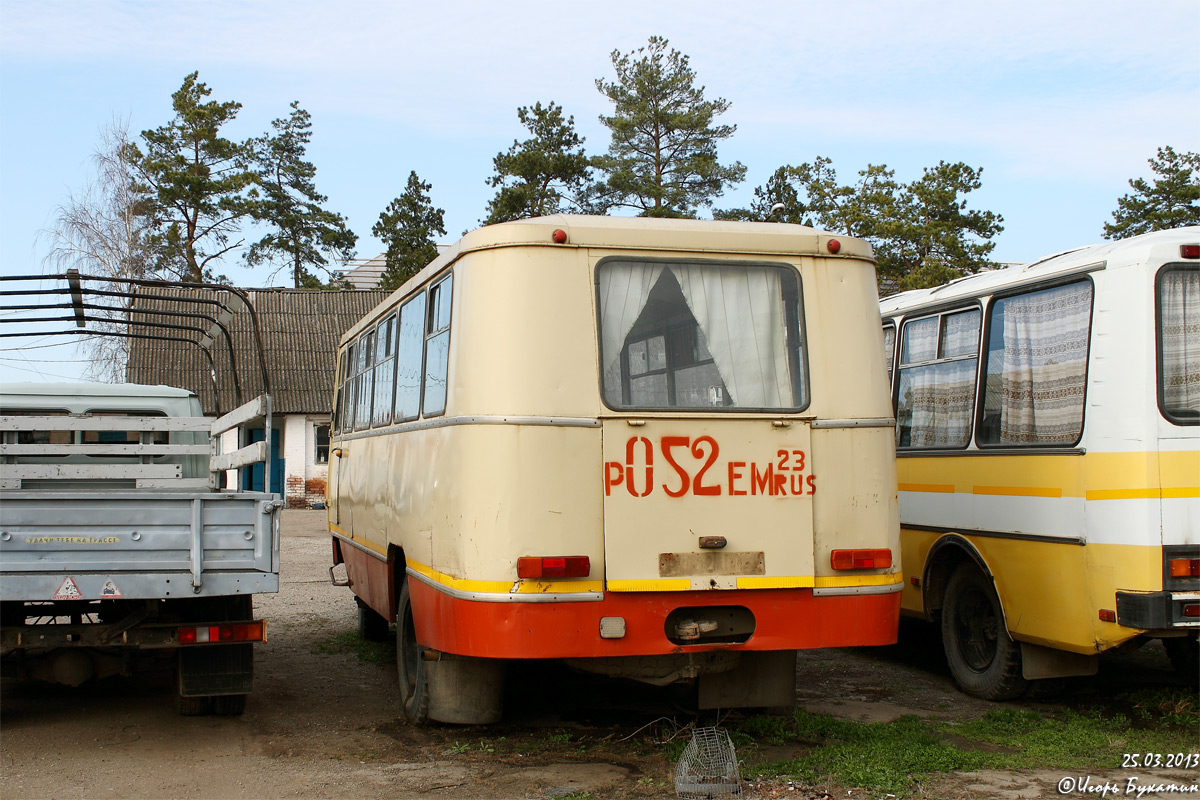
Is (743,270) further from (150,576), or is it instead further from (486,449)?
(150,576)

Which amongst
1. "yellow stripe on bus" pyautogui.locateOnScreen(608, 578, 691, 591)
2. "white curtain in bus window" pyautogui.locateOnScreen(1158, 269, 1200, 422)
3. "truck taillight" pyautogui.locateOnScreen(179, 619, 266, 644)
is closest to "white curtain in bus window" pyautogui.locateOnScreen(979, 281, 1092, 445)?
"white curtain in bus window" pyautogui.locateOnScreen(1158, 269, 1200, 422)

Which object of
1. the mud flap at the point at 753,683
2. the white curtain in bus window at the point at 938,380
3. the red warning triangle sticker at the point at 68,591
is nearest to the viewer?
the red warning triangle sticker at the point at 68,591

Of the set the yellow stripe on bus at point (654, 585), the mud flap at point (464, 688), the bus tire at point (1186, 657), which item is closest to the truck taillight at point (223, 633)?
the mud flap at point (464, 688)

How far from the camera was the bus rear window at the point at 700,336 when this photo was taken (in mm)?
6098

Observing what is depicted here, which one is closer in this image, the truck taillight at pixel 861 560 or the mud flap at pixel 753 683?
the truck taillight at pixel 861 560

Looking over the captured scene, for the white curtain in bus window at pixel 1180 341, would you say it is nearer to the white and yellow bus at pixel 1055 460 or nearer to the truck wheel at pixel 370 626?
the white and yellow bus at pixel 1055 460

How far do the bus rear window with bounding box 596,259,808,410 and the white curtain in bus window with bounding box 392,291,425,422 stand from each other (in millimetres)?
1634

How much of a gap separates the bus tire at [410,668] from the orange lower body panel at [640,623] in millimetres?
819

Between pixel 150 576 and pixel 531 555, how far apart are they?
231cm

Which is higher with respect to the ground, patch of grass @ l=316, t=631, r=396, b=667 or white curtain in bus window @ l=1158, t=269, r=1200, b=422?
white curtain in bus window @ l=1158, t=269, r=1200, b=422

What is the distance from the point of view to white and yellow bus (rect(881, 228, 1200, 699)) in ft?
21.0

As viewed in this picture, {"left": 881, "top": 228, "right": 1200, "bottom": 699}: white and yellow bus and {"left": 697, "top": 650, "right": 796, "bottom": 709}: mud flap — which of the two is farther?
{"left": 697, "top": 650, "right": 796, "bottom": 709}: mud flap

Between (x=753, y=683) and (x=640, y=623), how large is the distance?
3.74 ft

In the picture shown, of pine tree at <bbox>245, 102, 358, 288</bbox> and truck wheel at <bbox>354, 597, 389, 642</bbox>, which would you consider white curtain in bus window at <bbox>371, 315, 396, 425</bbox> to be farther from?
pine tree at <bbox>245, 102, 358, 288</bbox>
